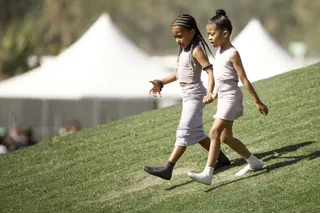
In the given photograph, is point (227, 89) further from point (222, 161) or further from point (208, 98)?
point (222, 161)

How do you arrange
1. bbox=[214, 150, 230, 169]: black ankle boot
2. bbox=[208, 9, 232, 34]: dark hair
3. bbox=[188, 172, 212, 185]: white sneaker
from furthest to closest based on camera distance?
1. bbox=[214, 150, 230, 169]: black ankle boot
2. bbox=[208, 9, 232, 34]: dark hair
3. bbox=[188, 172, 212, 185]: white sneaker

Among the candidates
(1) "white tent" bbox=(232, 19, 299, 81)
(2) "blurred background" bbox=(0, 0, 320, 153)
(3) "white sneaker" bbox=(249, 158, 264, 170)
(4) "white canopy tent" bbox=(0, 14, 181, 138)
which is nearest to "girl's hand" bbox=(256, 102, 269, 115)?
(3) "white sneaker" bbox=(249, 158, 264, 170)

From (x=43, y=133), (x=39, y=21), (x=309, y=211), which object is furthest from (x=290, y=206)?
(x=39, y=21)

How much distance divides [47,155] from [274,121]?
3085 mm

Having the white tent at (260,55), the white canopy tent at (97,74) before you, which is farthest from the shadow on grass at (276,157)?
the white canopy tent at (97,74)

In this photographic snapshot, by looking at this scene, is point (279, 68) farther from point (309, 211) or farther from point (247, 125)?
point (309, 211)

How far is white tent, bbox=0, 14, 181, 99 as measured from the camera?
25.3 metres

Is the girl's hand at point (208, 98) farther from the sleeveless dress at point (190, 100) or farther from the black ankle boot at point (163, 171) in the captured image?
the black ankle boot at point (163, 171)

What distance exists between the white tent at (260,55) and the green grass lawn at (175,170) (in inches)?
353

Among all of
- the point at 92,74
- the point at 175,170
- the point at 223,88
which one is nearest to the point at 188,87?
the point at 223,88

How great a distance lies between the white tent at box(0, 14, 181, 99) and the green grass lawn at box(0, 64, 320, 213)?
361 inches

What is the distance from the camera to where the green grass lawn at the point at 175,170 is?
10977 mm

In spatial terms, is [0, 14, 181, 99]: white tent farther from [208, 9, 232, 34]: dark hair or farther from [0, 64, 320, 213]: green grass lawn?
[208, 9, 232, 34]: dark hair

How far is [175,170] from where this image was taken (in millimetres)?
12367
